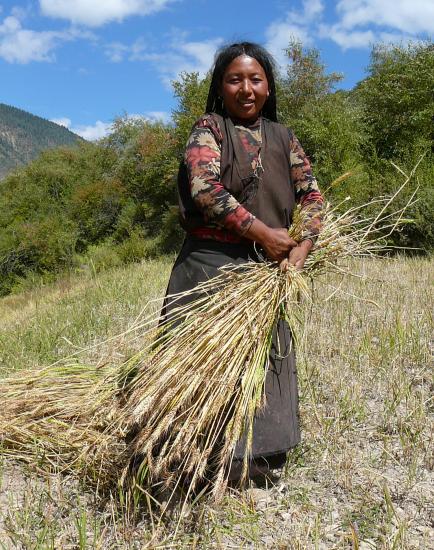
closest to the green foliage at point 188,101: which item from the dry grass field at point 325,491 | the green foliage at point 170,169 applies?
the green foliage at point 170,169

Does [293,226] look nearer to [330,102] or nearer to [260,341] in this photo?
[260,341]

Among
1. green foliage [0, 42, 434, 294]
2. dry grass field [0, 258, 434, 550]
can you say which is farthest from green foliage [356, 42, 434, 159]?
dry grass field [0, 258, 434, 550]

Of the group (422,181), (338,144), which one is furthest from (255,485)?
(338,144)

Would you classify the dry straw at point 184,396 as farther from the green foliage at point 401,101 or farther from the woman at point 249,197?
the green foliage at point 401,101

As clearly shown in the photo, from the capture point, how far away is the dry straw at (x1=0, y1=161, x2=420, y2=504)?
69.5 inches

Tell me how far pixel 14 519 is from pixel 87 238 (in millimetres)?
31001

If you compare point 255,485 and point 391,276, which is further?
point 391,276

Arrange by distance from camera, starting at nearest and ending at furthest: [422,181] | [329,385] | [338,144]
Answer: [329,385]
[422,181]
[338,144]

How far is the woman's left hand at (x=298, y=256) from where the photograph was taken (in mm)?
2002

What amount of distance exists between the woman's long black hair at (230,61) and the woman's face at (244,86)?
0.07 feet

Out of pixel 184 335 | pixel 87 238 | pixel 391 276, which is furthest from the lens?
pixel 87 238

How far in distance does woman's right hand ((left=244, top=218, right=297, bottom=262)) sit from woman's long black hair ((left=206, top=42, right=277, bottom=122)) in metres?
0.58

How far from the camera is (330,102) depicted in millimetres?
17125

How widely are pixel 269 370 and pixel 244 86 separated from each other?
3.39ft
